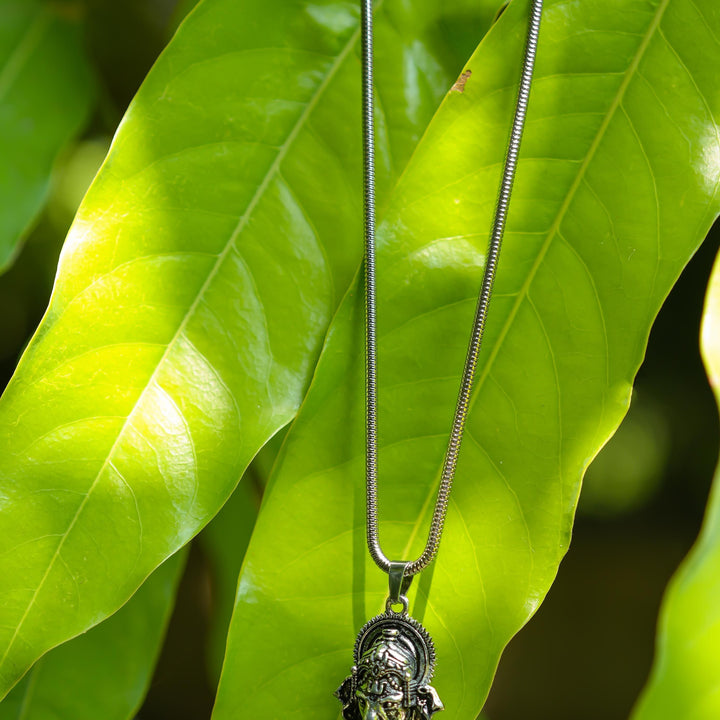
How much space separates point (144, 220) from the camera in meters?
0.57

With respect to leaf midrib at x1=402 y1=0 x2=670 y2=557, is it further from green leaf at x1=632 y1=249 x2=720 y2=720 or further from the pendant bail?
green leaf at x1=632 y1=249 x2=720 y2=720

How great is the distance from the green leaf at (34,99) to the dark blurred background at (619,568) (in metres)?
1.04

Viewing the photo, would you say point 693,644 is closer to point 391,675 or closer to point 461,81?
point 391,675

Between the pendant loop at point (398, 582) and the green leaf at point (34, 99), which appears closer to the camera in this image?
the pendant loop at point (398, 582)

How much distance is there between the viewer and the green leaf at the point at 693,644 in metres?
0.34

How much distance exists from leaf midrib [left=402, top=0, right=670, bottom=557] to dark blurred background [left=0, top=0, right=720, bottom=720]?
111 cm

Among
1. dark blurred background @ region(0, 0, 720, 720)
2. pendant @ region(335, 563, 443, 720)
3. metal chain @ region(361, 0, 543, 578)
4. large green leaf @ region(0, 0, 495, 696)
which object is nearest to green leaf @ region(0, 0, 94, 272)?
large green leaf @ region(0, 0, 495, 696)

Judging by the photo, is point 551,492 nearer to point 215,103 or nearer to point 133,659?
point 215,103

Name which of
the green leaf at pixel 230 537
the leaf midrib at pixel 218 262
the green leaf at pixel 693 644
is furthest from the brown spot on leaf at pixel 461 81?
the green leaf at pixel 230 537

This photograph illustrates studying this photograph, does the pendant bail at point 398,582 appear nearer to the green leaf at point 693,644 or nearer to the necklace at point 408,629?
the necklace at point 408,629

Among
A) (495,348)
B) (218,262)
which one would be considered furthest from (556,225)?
(218,262)

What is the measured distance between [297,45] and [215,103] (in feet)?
0.26

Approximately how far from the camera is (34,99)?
768mm

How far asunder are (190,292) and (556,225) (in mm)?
273
